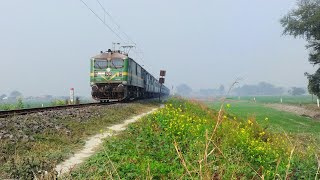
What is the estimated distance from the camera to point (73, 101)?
34.8m

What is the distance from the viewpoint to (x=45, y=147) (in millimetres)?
9070

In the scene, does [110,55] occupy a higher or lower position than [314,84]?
higher

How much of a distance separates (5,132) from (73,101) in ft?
82.7

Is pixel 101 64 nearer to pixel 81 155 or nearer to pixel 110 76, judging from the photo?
pixel 110 76

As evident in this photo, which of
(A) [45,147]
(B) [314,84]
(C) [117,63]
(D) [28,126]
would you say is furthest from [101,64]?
(B) [314,84]

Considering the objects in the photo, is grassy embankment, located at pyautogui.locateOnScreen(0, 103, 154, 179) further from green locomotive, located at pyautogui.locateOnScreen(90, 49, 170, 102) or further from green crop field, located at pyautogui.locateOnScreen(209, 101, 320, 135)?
green locomotive, located at pyautogui.locateOnScreen(90, 49, 170, 102)

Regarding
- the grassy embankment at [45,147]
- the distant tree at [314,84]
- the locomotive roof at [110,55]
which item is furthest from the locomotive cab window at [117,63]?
the distant tree at [314,84]

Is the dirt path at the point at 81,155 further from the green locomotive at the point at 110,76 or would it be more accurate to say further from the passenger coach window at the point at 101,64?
the passenger coach window at the point at 101,64

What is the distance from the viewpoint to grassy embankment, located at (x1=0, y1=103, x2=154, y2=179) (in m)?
6.00

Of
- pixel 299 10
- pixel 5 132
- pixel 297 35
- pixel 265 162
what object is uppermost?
pixel 299 10

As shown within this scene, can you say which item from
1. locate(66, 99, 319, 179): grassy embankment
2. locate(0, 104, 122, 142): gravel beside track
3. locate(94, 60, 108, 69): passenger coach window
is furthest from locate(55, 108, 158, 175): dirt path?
locate(94, 60, 108, 69): passenger coach window

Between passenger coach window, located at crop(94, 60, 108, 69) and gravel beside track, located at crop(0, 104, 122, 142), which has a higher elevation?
passenger coach window, located at crop(94, 60, 108, 69)

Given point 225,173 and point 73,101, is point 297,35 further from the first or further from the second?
point 225,173

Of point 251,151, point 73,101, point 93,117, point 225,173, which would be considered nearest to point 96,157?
point 225,173
